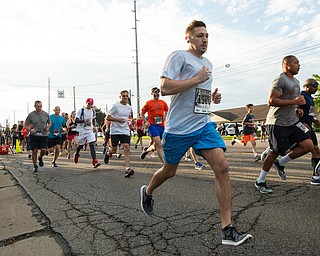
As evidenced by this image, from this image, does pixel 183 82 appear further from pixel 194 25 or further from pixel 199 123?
pixel 194 25

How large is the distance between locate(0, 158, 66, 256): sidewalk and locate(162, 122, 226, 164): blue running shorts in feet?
4.33

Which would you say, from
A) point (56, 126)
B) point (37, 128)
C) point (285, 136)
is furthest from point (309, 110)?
point (56, 126)

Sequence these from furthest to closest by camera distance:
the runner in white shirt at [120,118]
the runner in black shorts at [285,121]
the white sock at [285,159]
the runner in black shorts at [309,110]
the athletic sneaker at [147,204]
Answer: the runner in white shirt at [120,118]
the runner in black shorts at [309,110]
the white sock at [285,159]
the runner in black shorts at [285,121]
the athletic sneaker at [147,204]

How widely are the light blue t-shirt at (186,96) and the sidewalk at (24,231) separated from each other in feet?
5.17

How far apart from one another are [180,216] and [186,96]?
4.67ft

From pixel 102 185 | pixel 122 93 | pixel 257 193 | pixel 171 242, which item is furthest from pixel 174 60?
pixel 122 93

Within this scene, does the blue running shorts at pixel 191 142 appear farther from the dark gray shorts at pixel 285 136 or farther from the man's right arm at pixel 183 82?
the dark gray shorts at pixel 285 136

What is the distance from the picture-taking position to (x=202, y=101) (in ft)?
10.3

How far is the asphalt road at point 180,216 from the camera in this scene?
9.11 ft

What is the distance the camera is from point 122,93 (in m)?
7.43

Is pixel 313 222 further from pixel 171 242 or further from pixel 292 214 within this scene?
pixel 171 242

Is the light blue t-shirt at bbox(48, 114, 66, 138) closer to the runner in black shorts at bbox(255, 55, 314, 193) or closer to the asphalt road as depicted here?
the asphalt road

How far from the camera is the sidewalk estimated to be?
9.73ft

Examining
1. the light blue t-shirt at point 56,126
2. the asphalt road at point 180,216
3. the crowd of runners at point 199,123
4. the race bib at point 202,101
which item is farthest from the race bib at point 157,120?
the race bib at point 202,101
